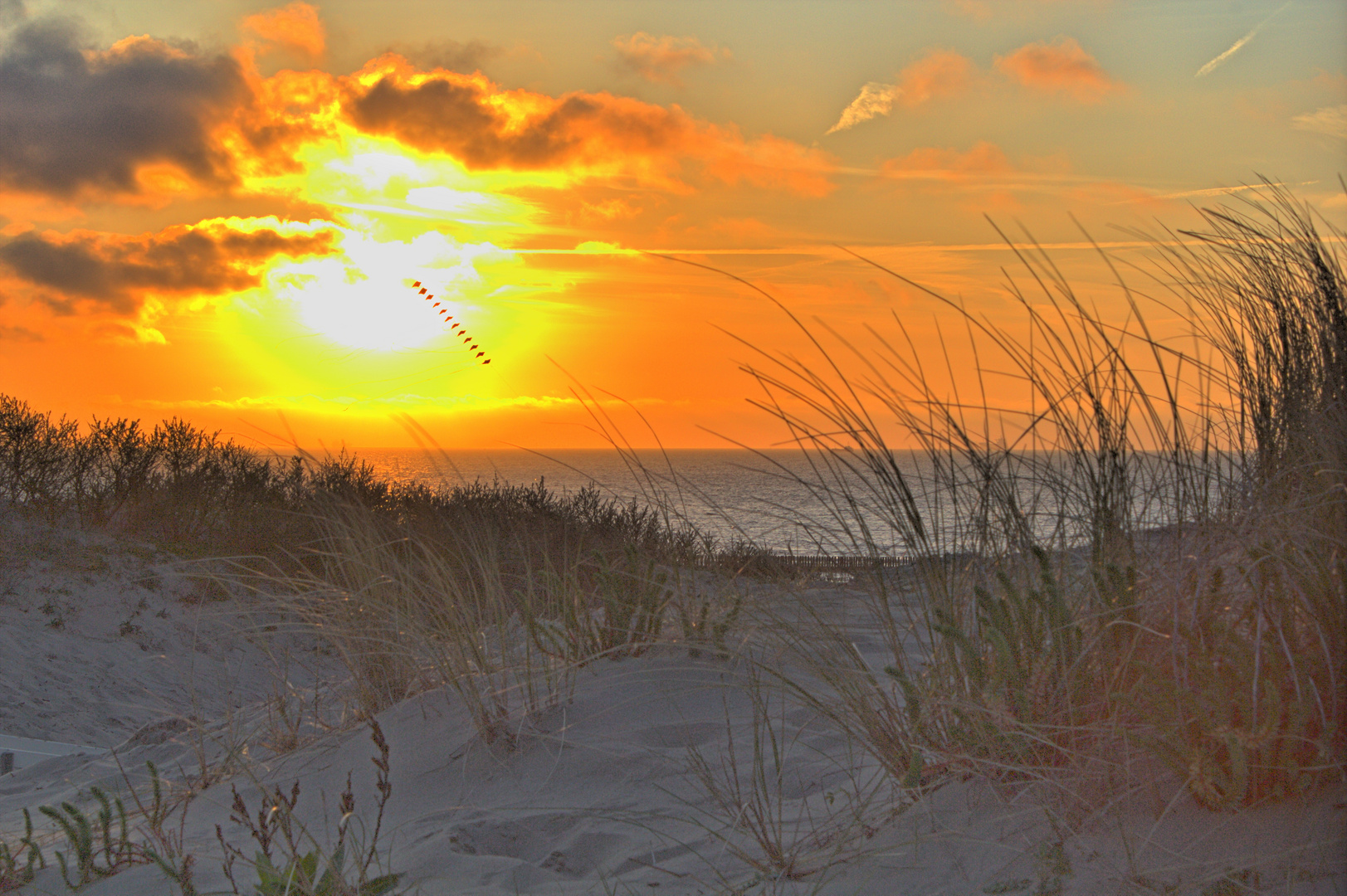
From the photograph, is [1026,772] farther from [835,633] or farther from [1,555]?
[1,555]

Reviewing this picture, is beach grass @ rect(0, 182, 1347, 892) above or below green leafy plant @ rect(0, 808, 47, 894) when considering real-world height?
above

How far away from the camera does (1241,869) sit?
1.54m

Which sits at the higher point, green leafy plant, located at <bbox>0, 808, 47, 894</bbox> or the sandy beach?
the sandy beach

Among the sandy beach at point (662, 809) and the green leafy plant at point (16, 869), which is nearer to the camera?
the sandy beach at point (662, 809)

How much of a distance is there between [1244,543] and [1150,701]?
1.47 ft

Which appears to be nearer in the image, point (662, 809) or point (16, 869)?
point (662, 809)

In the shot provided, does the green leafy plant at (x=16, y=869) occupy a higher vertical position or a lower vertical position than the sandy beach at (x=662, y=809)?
lower

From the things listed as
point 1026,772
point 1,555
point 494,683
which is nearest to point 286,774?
point 494,683

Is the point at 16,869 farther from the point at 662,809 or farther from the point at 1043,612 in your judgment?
the point at 1043,612

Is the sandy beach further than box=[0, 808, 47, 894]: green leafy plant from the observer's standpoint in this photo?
No

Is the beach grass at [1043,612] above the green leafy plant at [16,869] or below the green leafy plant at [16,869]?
above

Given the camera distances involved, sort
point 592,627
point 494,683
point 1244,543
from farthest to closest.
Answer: point 592,627, point 494,683, point 1244,543

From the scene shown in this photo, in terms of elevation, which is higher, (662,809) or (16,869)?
(662,809)

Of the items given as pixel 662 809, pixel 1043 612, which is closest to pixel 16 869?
pixel 662 809
